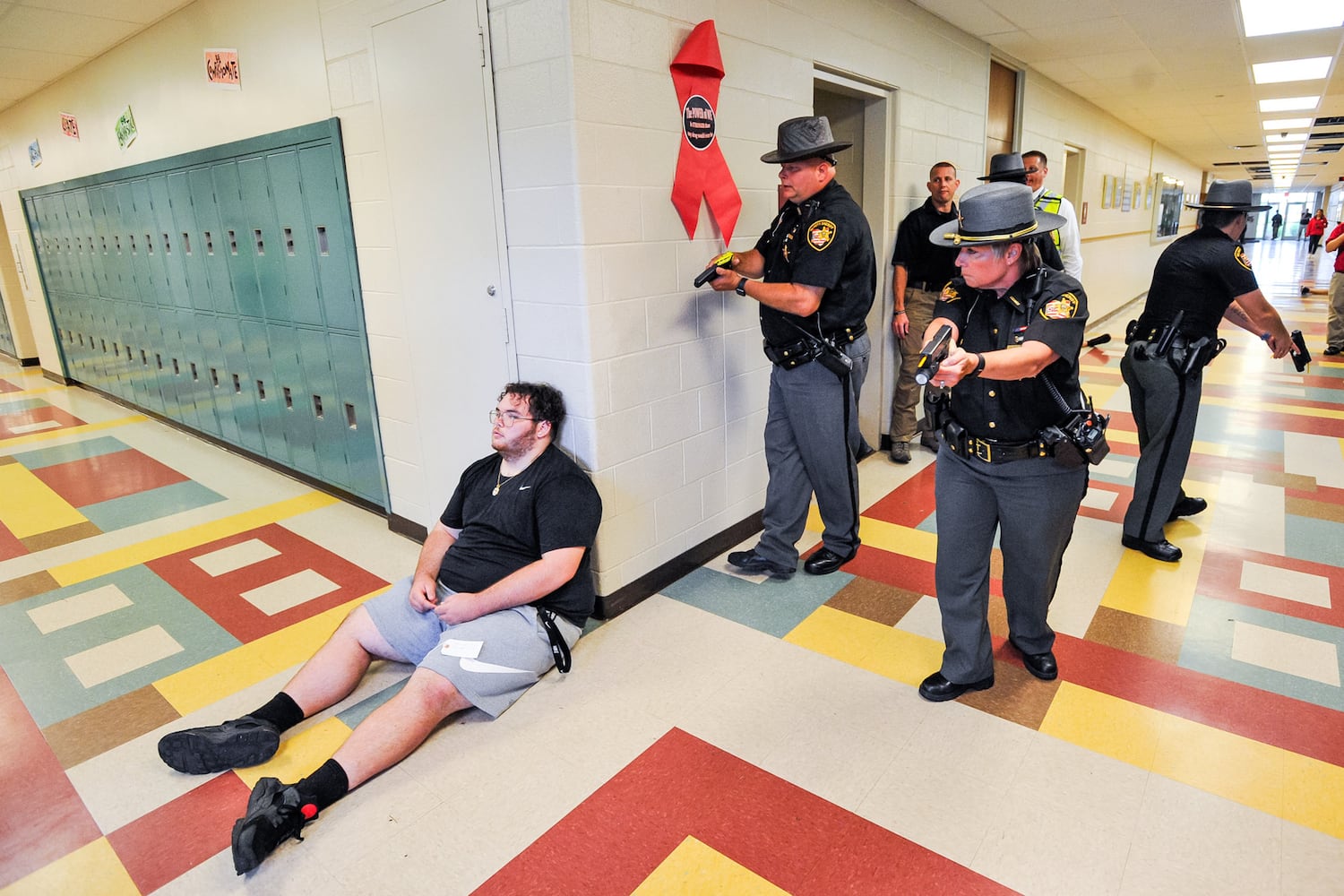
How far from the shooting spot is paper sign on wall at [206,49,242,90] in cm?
402

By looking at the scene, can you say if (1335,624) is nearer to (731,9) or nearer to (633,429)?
(633,429)

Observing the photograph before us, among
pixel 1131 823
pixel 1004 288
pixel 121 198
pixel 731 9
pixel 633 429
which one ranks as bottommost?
pixel 1131 823


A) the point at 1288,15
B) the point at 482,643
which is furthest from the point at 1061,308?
the point at 1288,15

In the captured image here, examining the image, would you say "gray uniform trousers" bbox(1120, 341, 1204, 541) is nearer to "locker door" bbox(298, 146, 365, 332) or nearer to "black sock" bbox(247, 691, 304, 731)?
"black sock" bbox(247, 691, 304, 731)

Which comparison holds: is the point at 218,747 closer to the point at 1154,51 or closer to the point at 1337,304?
the point at 1154,51

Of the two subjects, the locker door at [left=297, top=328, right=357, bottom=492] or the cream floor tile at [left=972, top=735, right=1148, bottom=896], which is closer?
the cream floor tile at [left=972, top=735, right=1148, bottom=896]

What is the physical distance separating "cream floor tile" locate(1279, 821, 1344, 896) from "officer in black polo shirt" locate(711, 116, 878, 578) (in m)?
1.72

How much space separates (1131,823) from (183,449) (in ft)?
19.7

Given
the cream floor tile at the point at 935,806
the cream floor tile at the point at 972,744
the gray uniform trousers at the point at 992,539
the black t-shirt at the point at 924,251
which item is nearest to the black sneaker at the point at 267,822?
the cream floor tile at the point at 935,806

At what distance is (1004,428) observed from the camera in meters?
2.11

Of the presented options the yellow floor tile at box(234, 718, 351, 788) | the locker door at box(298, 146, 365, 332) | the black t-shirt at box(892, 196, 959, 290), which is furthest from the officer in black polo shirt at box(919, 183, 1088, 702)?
the locker door at box(298, 146, 365, 332)

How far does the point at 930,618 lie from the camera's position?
2.87m

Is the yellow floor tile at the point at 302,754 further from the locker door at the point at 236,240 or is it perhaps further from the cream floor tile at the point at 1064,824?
the locker door at the point at 236,240

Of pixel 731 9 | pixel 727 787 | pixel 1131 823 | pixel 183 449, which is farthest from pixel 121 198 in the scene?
pixel 1131 823
